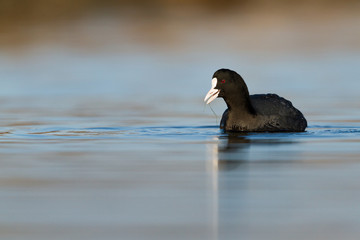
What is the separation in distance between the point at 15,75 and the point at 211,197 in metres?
15.1

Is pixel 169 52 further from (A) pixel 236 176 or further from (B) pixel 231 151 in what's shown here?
(A) pixel 236 176

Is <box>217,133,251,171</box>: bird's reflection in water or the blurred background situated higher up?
the blurred background

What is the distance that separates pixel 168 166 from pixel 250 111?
340cm

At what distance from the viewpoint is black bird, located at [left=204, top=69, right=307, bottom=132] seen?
11.6 metres

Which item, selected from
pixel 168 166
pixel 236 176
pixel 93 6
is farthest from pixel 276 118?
pixel 93 6

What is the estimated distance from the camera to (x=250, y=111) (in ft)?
38.5

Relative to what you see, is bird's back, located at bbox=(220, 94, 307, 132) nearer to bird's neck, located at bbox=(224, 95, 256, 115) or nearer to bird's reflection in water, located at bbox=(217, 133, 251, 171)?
bird's neck, located at bbox=(224, 95, 256, 115)

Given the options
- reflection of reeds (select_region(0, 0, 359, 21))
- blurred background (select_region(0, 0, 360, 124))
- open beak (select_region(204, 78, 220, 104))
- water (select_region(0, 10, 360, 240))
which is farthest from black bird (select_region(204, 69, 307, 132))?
reflection of reeds (select_region(0, 0, 359, 21))

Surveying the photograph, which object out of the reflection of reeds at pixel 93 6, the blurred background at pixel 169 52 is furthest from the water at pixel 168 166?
the reflection of reeds at pixel 93 6

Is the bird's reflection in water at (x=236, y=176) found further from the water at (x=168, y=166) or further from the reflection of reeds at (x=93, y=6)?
the reflection of reeds at (x=93, y=6)

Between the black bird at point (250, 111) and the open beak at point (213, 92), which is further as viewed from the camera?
the open beak at point (213, 92)

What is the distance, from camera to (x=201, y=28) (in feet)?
125

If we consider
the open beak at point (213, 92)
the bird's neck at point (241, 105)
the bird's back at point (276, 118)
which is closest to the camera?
the bird's back at point (276, 118)

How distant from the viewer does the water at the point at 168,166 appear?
607 centimetres
